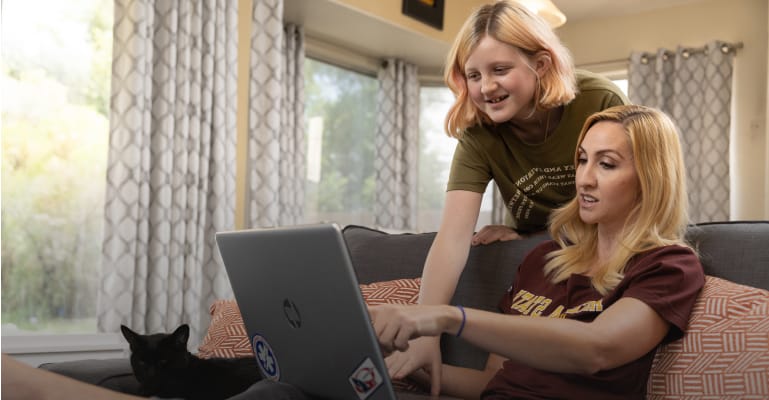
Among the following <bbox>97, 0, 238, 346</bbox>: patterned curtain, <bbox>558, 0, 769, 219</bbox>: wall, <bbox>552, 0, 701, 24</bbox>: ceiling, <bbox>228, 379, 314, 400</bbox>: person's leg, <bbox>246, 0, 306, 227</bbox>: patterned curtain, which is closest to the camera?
<bbox>228, 379, 314, 400</bbox>: person's leg

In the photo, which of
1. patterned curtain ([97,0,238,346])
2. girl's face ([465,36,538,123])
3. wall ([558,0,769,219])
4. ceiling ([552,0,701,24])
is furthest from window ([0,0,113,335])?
wall ([558,0,769,219])

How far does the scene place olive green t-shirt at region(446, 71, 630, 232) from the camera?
1797 millimetres

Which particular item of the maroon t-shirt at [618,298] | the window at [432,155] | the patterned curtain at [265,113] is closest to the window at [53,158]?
the patterned curtain at [265,113]

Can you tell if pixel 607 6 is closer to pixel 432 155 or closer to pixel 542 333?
pixel 432 155

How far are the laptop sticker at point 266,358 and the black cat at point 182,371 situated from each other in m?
0.26

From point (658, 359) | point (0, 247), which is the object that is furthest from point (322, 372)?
point (0, 247)

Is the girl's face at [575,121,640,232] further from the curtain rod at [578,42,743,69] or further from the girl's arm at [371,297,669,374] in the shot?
the curtain rod at [578,42,743,69]

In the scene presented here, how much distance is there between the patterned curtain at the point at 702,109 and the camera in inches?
213

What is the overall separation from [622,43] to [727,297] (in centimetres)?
508

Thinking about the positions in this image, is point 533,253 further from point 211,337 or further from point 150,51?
point 150,51

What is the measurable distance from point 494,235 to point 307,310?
3.00 ft

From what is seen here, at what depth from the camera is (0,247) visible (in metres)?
3.16

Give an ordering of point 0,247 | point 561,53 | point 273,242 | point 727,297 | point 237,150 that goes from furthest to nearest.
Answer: point 237,150, point 0,247, point 561,53, point 727,297, point 273,242

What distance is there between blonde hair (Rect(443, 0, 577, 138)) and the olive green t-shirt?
5 centimetres
